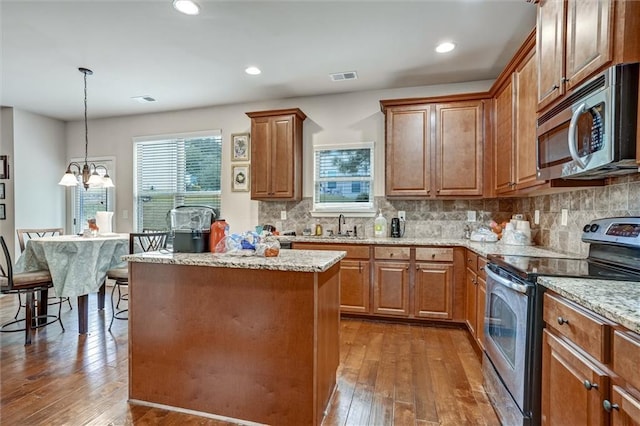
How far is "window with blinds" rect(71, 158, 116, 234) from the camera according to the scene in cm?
534

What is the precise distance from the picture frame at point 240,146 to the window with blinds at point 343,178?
1.02 m

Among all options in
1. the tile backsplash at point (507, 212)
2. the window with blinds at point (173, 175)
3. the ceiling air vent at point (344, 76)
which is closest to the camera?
the tile backsplash at point (507, 212)

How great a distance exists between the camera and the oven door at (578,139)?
1409 millimetres

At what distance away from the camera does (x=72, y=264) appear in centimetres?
314

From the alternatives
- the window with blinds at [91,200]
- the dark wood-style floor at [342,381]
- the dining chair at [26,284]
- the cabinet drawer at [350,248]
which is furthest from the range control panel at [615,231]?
the window with blinds at [91,200]

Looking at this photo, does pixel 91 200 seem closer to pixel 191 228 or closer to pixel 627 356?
pixel 191 228

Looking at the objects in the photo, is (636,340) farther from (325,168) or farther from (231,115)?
(231,115)

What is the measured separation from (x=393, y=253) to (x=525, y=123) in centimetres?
167

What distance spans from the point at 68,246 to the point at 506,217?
182 inches

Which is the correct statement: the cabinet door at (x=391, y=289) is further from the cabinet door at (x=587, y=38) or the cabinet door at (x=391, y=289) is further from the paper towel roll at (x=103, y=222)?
the paper towel roll at (x=103, y=222)

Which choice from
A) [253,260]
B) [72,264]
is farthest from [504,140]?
[72,264]

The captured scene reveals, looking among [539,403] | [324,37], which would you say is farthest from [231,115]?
[539,403]

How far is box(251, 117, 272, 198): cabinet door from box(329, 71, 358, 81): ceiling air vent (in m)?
0.99

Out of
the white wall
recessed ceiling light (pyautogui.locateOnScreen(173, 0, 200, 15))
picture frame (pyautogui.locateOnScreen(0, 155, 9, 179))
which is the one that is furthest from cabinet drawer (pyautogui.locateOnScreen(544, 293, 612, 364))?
picture frame (pyautogui.locateOnScreen(0, 155, 9, 179))
